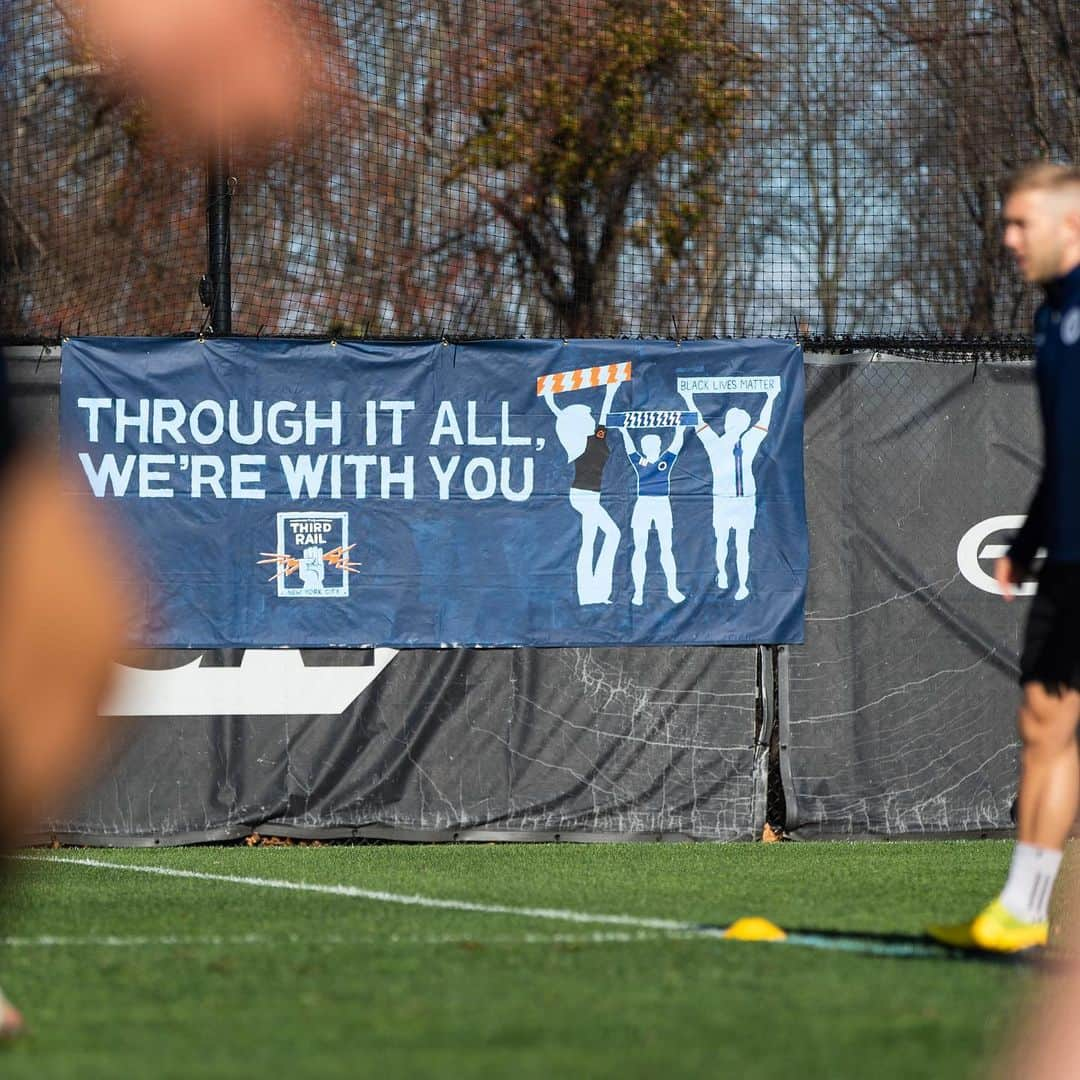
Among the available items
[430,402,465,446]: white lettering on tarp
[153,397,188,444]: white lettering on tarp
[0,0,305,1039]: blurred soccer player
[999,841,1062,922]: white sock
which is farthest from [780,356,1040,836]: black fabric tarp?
[999,841,1062,922]: white sock

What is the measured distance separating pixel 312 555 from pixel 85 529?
123 centimetres

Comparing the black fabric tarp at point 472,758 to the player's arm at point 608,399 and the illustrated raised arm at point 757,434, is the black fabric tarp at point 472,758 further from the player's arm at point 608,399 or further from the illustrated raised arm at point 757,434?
the player's arm at point 608,399

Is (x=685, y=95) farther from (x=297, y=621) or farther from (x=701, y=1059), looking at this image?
(x=701, y=1059)

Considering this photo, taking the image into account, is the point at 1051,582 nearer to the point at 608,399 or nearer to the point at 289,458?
the point at 608,399

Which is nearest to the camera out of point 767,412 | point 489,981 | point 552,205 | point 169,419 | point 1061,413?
point 489,981

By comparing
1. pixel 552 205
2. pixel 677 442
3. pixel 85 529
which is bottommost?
pixel 85 529

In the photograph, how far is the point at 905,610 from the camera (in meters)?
10.3

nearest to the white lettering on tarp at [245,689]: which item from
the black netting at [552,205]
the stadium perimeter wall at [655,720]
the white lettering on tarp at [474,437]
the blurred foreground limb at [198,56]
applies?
the stadium perimeter wall at [655,720]

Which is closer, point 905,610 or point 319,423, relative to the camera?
point 319,423

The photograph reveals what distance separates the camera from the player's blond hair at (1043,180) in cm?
529

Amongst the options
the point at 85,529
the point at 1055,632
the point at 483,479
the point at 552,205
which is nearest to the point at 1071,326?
the point at 1055,632

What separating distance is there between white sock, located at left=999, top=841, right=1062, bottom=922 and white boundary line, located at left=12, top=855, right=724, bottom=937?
2.94 feet

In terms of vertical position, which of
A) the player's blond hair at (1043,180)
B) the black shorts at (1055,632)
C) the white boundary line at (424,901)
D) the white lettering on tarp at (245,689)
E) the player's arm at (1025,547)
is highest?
the player's blond hair at (1043,180)

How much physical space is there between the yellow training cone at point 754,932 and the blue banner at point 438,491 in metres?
4.70
